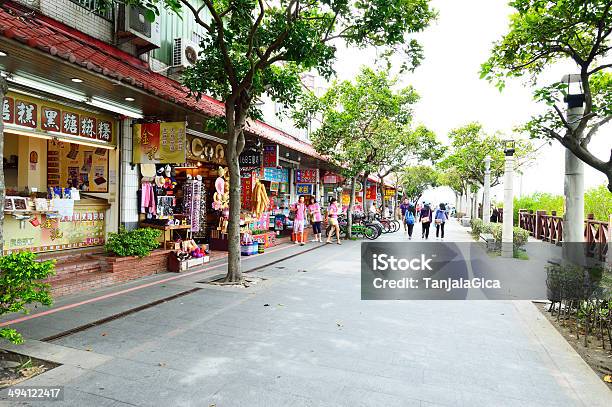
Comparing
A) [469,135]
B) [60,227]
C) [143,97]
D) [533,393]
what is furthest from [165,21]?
[469,135]

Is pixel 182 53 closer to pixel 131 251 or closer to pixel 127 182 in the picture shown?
pixel 127 182

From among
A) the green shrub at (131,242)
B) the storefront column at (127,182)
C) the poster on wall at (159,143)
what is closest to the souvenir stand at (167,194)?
the poster on wall at (159,143)

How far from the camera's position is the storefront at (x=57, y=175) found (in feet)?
21.0

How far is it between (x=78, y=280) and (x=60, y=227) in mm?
1412

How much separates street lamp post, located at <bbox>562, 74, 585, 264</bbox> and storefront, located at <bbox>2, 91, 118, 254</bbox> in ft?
28.0

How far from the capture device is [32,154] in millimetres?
7957

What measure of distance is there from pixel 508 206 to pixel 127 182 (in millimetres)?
10295

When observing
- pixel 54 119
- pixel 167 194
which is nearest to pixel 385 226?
pixel 167 194

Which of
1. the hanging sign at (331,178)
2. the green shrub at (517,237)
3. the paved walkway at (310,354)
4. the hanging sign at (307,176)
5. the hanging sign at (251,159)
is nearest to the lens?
the paved walkway at (310,354)

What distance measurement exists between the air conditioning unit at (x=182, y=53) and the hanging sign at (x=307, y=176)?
9.08 meters

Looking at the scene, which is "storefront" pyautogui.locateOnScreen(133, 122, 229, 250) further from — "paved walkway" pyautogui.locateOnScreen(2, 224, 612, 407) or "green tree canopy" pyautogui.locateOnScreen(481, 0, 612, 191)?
"green tree canopy" pyautogui.locateOnScreen(481, 0, 612, 191)

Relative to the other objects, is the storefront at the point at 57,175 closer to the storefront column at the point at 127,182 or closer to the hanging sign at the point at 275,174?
the storefront column at the point at 127,182

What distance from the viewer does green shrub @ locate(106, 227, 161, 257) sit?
7504mm

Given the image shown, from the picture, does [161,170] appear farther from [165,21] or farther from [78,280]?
[165,21]
